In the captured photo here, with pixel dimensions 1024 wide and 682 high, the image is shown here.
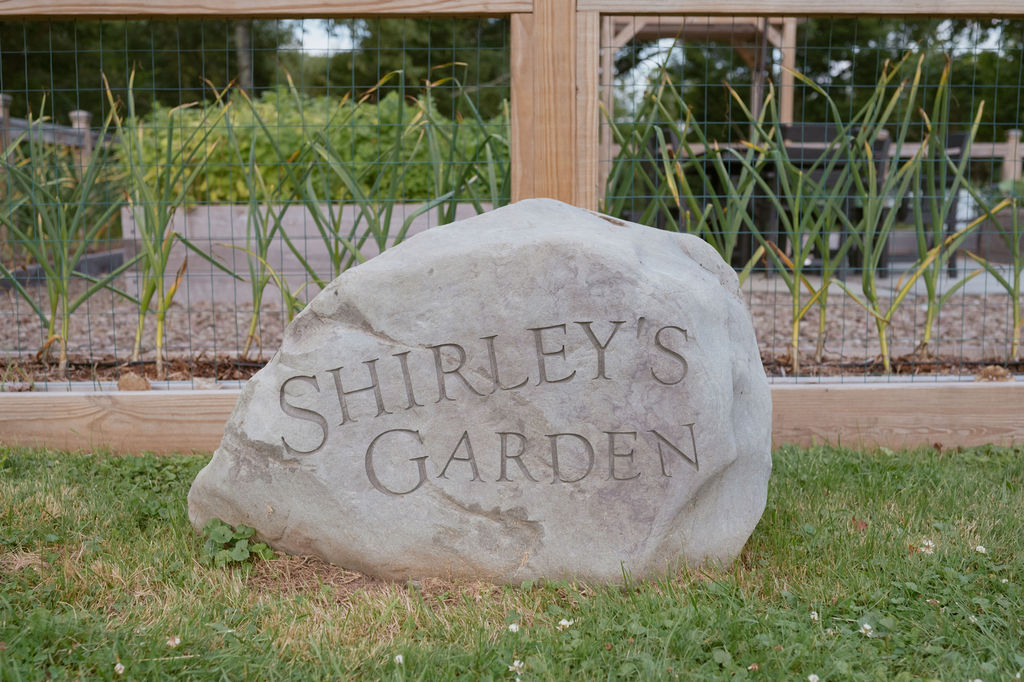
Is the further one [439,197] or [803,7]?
[439,197]

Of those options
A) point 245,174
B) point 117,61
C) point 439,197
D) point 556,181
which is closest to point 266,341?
point 245,174

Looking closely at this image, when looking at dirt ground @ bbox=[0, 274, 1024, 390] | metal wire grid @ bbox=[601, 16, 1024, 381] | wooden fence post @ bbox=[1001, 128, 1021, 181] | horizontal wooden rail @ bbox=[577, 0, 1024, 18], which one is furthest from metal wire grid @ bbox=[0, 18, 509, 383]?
wooden fence post @ bbox=[1001, 128, 1021, 181]

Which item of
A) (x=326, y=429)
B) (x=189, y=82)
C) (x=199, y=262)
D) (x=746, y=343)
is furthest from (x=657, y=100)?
(x=189, y=82)

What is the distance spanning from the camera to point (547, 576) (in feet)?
6.81

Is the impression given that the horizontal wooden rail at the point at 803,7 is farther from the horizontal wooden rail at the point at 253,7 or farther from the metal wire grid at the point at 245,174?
the metal wire grid at the point at 245,174

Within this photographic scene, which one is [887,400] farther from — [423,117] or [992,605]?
[423,117]

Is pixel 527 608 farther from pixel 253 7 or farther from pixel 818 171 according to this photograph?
pixel 818 171

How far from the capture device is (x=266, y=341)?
16.6ft

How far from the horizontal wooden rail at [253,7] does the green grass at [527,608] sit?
1.47 m

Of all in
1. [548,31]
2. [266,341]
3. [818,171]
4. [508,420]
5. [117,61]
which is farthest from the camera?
[117,61]

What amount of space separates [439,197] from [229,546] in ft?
4.59

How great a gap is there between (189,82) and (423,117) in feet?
48.2

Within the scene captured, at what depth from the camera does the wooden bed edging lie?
2980 mm

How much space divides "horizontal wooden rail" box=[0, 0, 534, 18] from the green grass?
57.9 inches
